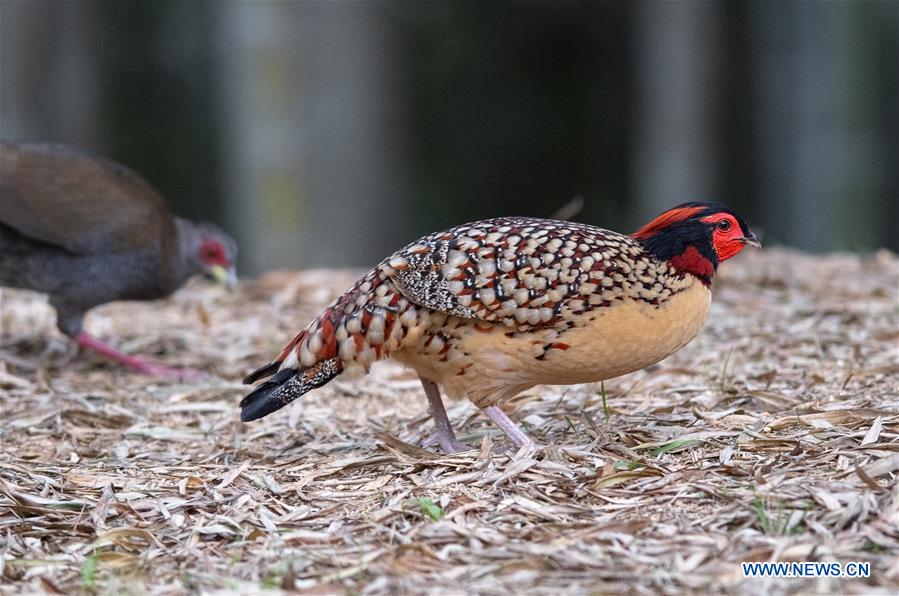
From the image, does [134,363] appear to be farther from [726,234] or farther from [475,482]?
[726,234]

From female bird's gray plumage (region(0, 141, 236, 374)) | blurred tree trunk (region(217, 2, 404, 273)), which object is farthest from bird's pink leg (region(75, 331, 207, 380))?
blurred tree trunk (region(217, 2, 404, 273))

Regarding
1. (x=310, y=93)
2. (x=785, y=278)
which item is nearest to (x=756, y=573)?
(x=785, y=278)

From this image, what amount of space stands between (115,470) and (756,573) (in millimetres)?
2479

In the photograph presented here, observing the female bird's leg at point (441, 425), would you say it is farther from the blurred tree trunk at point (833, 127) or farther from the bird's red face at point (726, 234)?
the blurred tree trunk at point (833, 127)

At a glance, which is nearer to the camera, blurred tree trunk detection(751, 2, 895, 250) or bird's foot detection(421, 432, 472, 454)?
bird's foot detection(421, 432, 472, 454)

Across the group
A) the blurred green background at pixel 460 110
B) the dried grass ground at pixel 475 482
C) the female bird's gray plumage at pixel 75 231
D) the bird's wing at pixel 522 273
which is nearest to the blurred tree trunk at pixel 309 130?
the blurred green background at pixel 460 110

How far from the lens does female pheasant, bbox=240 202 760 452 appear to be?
414cm

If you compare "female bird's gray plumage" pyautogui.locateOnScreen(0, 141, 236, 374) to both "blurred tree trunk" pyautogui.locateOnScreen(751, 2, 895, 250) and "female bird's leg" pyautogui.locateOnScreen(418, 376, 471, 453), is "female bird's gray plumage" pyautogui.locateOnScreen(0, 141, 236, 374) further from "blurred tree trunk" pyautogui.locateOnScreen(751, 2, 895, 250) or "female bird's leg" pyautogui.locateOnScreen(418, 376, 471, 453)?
"blurred tree trunk" pyautogui.locateOnScreen(751, 2, 895, 250)

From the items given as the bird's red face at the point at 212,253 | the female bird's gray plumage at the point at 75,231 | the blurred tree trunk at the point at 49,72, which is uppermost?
the blurred tree trunk at the point at 49,72

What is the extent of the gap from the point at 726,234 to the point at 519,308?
91cm

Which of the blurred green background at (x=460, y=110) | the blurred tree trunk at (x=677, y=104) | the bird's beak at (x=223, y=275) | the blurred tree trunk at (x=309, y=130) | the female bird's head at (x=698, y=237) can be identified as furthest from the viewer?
the blurred tree trunk at (x=677, y=104)

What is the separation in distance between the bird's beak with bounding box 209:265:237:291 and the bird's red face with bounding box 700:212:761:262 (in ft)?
12.8

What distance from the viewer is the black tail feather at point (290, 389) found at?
4.34 metres

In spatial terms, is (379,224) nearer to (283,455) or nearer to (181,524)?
(283,455)
